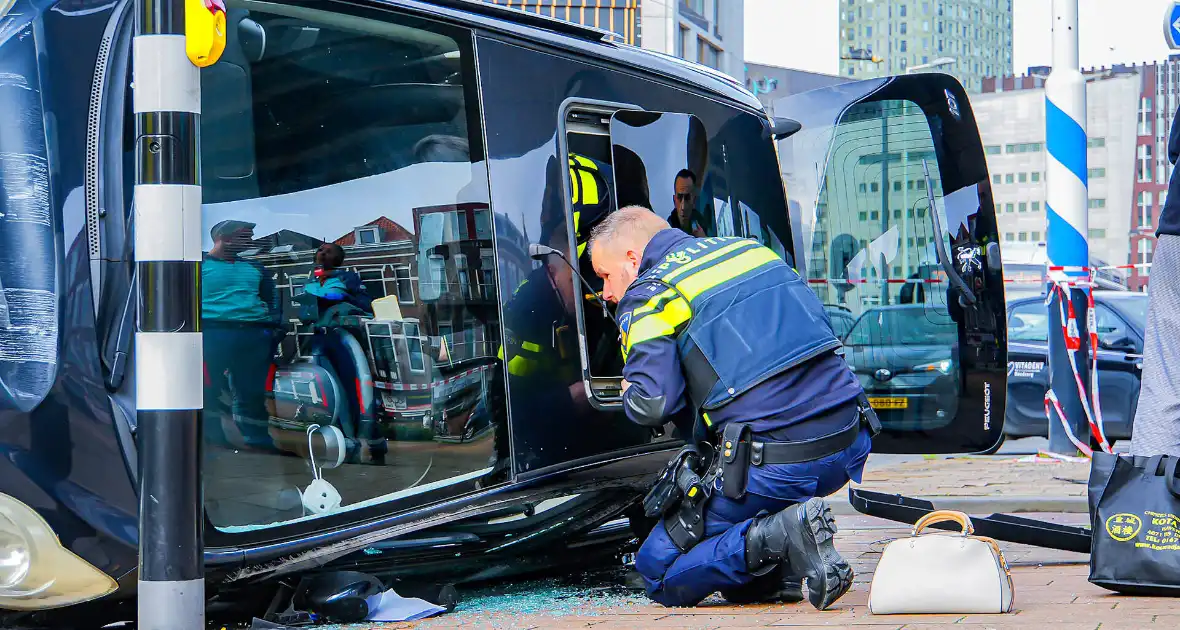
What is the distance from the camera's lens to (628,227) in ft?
14.8

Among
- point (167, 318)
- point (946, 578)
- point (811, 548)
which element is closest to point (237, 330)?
point (167, 318)

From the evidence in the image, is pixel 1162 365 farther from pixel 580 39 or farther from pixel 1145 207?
pixel 1145 207

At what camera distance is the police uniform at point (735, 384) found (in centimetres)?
415

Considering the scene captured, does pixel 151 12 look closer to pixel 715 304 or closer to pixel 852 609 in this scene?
pixel 715 304

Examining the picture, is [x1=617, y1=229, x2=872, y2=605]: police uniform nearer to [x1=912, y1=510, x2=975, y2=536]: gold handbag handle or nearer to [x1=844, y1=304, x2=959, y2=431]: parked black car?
[x1=912, y1=510, x2=975, y2=536]: gold handbag handle

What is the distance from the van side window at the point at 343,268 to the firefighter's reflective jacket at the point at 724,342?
0.52 m

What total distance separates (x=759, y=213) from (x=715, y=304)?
186cm

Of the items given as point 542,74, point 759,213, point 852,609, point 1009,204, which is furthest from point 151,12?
point 1009,204

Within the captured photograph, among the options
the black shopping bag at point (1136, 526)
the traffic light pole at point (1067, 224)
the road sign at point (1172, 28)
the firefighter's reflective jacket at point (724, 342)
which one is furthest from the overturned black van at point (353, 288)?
the traffic light pole at point (1067, 224)

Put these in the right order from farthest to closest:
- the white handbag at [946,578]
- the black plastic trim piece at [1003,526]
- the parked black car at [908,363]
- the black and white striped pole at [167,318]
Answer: the parked black car at [908,363]
the black plastic trim piece at [1003,526]
the white handbag at [946,578]
the black and white striped pole at [167,318]

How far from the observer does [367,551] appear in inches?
174

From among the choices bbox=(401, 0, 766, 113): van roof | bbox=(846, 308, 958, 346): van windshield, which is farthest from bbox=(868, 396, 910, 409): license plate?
bbox=(401, 0, 766, 113): van roof

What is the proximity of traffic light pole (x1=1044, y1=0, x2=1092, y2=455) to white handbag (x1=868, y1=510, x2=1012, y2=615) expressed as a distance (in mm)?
6134

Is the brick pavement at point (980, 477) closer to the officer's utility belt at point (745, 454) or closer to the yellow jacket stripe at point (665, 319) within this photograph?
the officer's utility belt at point (745, 454)
